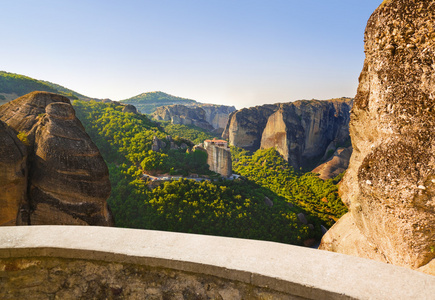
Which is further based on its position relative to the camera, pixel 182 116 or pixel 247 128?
pixel 182 116

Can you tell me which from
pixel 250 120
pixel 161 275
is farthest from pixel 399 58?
pixel 250 120

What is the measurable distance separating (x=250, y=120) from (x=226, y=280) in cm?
5570

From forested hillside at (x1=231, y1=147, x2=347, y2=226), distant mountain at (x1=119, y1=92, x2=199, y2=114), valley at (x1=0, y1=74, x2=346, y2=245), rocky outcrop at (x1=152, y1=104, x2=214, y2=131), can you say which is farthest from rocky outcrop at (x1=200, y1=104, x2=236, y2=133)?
valley at (x1=0, y1=74, x2=346, y2=245)

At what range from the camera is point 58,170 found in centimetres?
809

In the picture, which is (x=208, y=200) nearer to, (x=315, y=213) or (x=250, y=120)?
(x=315, y=213)

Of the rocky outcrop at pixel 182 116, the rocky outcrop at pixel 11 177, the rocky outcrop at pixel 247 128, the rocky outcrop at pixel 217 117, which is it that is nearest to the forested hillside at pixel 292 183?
the rocky outcrop at pixel 247 128

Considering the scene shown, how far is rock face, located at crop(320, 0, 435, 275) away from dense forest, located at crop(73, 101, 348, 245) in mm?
15724

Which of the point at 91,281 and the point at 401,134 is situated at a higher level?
the point at 401,134

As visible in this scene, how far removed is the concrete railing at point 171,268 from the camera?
1.78 m

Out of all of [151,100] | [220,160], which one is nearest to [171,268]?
[220,160]

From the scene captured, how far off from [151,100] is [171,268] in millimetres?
173690

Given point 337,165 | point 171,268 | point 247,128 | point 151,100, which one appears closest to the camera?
point 171,268

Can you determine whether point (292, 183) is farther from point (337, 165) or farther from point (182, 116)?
point (182, 116)

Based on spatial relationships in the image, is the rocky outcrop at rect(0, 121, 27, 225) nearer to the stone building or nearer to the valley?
the valley
